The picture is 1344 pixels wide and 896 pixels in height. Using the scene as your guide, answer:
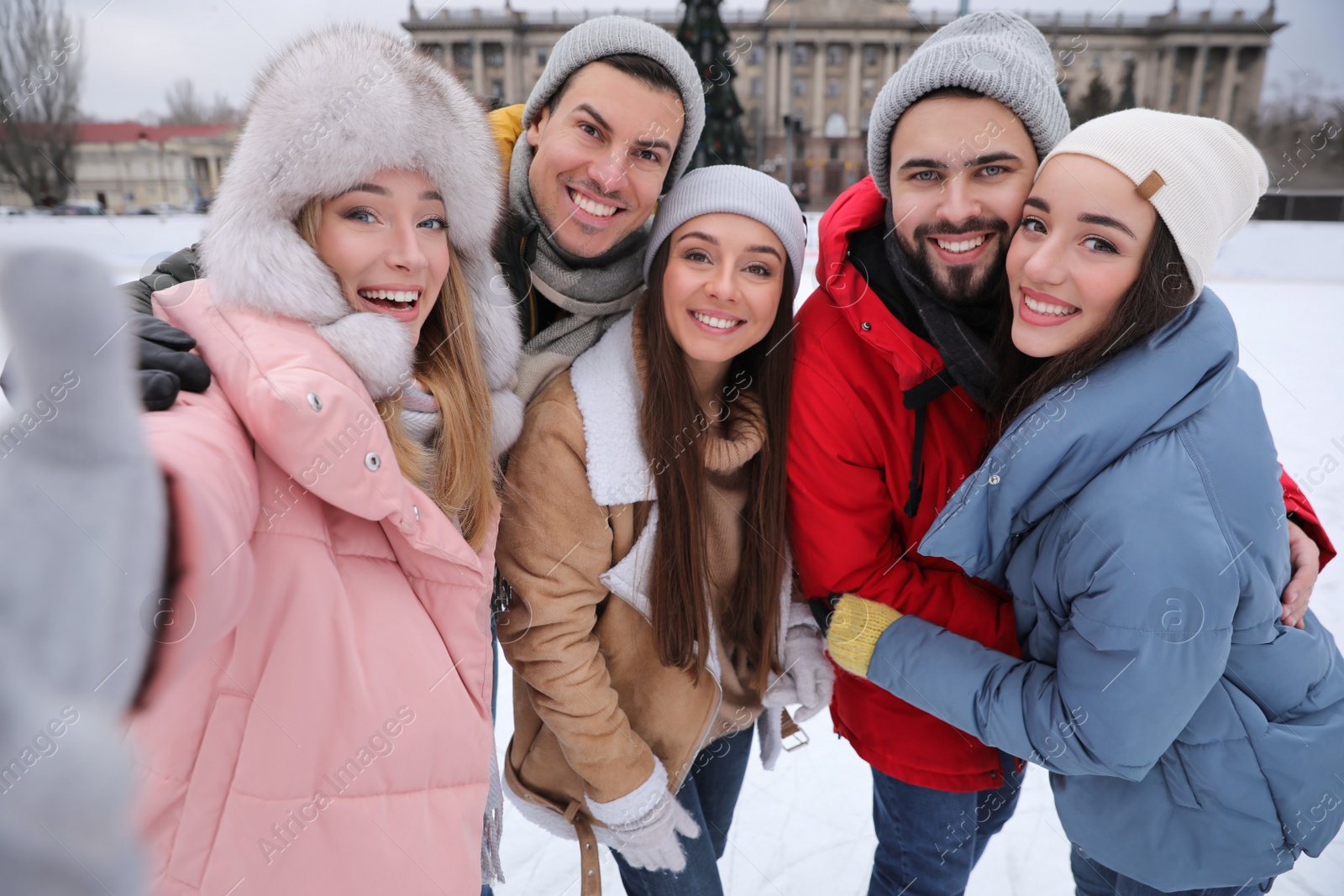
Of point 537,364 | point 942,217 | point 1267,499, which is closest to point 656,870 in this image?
point 537,364

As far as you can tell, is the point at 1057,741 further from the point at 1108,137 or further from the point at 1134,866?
the point at 1108,137

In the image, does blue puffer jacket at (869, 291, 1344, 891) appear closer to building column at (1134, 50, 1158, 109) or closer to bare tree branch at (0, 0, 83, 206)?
bare tree branch at (0, 0, 83, 206)

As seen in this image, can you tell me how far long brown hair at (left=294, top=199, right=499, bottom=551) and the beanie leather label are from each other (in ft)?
4.20

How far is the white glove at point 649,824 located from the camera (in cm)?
154

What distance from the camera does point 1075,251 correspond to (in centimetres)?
129

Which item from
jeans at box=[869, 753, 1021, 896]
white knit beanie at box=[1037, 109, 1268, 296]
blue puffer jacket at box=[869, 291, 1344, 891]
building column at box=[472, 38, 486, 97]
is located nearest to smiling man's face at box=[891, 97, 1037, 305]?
white knit beanie at box=[1037, 109, 1268, 296]

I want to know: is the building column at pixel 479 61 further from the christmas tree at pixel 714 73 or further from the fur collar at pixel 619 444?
the fur collar at pixel 619 444

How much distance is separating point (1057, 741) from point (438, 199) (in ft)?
5.23

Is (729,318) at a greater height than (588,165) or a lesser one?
lesser

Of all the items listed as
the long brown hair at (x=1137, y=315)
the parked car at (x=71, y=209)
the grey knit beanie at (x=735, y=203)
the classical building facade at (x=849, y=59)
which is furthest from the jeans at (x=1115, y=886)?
the classical building facade at (x=849, y=59)

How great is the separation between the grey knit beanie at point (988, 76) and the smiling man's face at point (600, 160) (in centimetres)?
57

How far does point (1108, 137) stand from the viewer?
4.11 feet

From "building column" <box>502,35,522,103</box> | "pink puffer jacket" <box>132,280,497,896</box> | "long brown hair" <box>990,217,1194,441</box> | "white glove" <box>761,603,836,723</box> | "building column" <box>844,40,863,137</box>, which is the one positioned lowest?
"white glove" <box>761,603,836,723</box>

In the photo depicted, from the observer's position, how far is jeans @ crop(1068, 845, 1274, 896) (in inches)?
55.0
